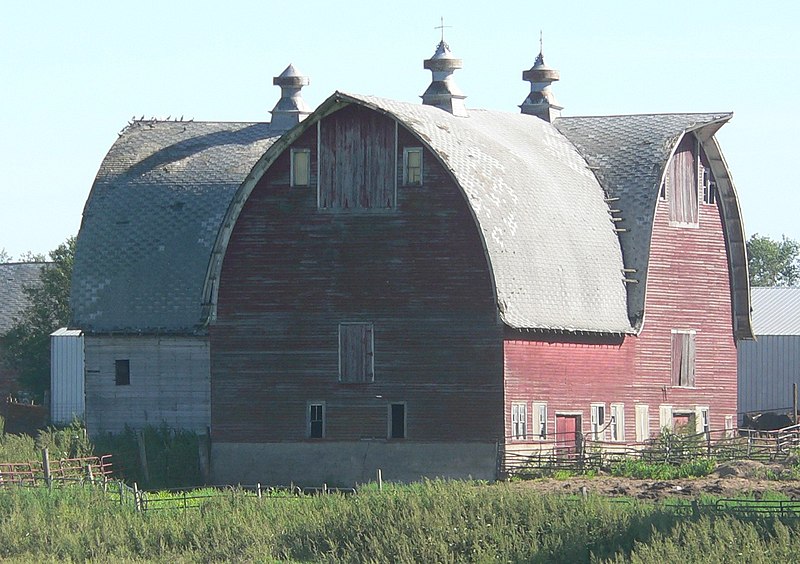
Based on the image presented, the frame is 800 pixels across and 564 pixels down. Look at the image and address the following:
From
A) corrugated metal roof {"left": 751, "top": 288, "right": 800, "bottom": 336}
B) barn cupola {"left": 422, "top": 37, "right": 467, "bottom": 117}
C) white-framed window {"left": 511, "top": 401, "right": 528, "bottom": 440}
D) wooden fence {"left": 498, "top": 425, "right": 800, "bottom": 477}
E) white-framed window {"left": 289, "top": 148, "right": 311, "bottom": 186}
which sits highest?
barn cupola {"left": 422, "top": 37, "right": 467, "bottom": 117}

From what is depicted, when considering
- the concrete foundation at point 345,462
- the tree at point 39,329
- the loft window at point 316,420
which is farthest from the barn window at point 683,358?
the tree at point 39,329

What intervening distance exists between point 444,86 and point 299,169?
31.3 ft

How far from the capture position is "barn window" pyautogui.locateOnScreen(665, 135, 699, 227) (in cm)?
4600

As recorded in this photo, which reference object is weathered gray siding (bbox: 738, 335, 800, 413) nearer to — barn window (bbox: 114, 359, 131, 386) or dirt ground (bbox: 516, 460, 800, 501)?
dirt ground (bbox: 516, 460, 800, 501)

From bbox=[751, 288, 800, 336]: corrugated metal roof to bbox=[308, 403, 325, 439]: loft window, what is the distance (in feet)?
79.2

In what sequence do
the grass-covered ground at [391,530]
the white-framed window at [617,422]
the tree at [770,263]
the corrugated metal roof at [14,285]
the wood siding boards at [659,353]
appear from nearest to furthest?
the grass-covered ground at [391,530] → the wood siding boards at [659,353] → the white-framed window at [617,422] → the corrugated metal roof at [14,285] → the tree at [770,263]

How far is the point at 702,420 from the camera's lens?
157 ft

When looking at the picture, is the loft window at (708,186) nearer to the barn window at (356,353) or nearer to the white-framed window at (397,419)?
the barn window at (356,353)

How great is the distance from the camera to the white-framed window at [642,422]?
4562cm

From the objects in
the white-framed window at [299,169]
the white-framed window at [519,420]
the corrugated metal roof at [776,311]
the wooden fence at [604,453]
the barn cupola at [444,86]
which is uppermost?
the barn cupola at [444,86]

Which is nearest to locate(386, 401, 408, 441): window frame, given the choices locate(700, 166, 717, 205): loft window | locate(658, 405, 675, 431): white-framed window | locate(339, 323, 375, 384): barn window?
locate(339, 323, 375, 384): barn window

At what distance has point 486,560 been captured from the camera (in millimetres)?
28141

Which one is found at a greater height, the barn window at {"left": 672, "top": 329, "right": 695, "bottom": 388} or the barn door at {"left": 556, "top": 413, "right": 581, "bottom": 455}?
the barn window at {"left": 672, "top": 329, "right": 695, "bottom": 388}

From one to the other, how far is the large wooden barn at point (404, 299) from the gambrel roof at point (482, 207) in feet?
0.22
